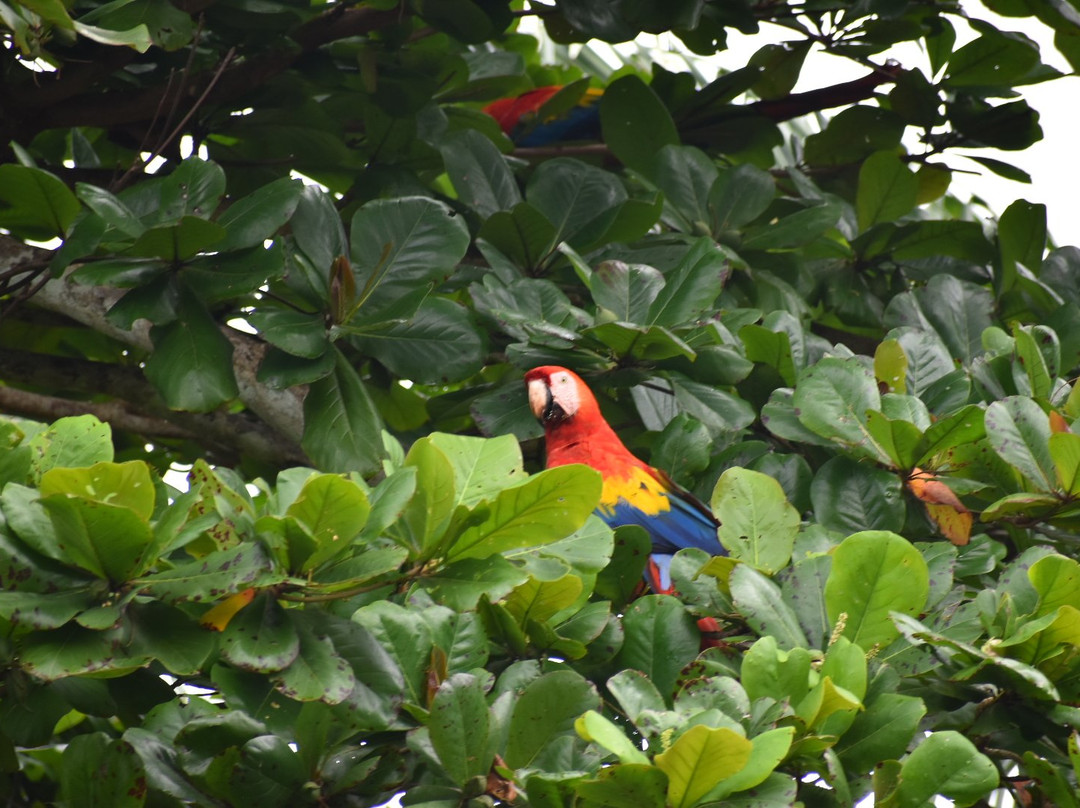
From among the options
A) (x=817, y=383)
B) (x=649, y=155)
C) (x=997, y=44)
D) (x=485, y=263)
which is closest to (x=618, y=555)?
(x=817, y=383)

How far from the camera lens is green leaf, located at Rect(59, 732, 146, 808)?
3.17ft

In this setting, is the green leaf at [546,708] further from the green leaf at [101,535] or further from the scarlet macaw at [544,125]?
the scarlet macaw at [544,125]

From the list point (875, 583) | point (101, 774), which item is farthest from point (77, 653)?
point (875, 583)

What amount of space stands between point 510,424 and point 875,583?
2.32ft

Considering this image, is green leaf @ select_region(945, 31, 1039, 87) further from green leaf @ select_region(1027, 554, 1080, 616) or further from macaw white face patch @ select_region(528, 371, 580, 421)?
green leaf @ select_region(1027, 554, 1080, 616)

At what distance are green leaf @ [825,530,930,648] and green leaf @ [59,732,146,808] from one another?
61 centimetres

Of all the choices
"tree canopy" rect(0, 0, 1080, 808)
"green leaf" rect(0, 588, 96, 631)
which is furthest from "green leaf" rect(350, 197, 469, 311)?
"green leaf" rect(0, 588, 96, 631)

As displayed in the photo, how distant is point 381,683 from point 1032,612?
567 millimetres

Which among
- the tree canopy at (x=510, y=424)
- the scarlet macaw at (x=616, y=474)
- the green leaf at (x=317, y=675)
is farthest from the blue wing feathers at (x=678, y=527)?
the green leaf at (x=317, y=675)

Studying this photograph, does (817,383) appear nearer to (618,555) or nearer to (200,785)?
(618,555)

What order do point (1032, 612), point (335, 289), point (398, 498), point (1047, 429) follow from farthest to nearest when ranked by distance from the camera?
point (335, 289), point (1047, 429), point (1032, 612), point (398, 498)

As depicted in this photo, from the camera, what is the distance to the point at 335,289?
1.46 meters

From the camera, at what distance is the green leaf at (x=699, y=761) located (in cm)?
77

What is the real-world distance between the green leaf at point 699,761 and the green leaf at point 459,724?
0.14 meters
